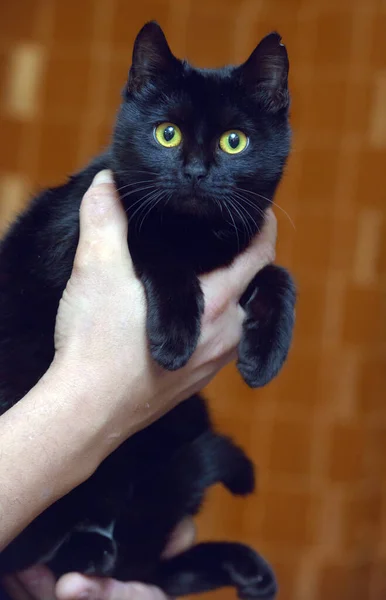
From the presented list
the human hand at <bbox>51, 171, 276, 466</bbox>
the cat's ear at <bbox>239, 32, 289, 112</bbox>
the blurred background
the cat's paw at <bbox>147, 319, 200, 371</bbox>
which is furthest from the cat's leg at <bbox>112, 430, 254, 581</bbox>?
the blurred background

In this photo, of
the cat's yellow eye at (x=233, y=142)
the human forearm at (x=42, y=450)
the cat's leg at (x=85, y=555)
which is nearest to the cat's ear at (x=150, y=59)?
the cat's yellow eye at (x=233, y=142)

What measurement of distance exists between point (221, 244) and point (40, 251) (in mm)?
238

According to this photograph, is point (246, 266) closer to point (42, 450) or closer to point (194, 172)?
point (194, 172)

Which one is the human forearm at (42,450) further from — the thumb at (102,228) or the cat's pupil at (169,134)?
the cat's pupil at (169,134)

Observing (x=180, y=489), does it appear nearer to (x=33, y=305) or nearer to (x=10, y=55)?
(x=33, y=305)

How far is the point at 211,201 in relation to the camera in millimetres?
827

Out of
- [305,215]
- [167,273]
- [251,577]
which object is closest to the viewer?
[167,273]

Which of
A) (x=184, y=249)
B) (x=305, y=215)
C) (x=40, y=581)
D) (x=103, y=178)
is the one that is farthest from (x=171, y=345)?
(x=305, y=215)

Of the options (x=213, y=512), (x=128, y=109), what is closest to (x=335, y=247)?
(x=213, y=512)

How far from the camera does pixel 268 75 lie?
884 millimetres

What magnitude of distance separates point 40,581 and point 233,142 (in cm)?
60

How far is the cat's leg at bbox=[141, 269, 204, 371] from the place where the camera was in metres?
0.77

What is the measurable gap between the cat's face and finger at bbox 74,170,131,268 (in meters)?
0.02

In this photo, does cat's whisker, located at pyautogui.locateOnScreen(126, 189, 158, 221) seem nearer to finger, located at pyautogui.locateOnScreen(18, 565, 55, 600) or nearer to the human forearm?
the human forearm
